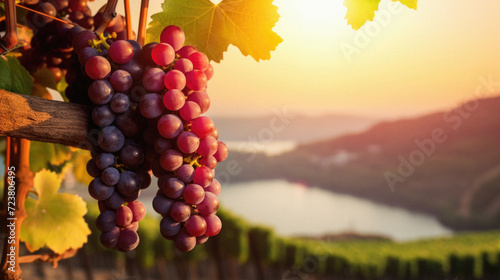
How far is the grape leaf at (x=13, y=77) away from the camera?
424 millimetres

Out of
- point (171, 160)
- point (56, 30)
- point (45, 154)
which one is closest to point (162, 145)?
point (171, 160)

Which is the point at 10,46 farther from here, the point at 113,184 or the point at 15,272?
the point at 15,272

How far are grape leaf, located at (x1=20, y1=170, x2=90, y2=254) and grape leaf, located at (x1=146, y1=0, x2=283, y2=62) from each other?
0.34 m

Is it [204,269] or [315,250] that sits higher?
[315,250]

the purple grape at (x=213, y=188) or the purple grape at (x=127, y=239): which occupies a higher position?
the purple grape at (x=213, y=188)

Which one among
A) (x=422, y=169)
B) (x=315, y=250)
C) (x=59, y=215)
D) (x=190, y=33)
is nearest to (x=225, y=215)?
(x=315, y=250)

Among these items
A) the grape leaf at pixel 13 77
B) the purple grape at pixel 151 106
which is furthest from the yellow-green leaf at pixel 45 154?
the purple grape at pixel 151 106

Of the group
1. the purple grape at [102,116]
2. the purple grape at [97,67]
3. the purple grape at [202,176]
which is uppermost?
the purple grape at [97,67]

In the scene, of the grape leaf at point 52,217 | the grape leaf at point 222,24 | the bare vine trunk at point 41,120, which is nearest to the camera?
the bare vine trunk at point 41,120

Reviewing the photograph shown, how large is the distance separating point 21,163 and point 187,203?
0.29 m

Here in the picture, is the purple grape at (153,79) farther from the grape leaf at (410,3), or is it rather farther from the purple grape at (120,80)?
the grape leaf at (410,3)

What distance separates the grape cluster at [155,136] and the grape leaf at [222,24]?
0.33 feet

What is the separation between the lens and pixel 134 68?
41 centimetres

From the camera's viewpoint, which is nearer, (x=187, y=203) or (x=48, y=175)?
(x=187, y=203)
